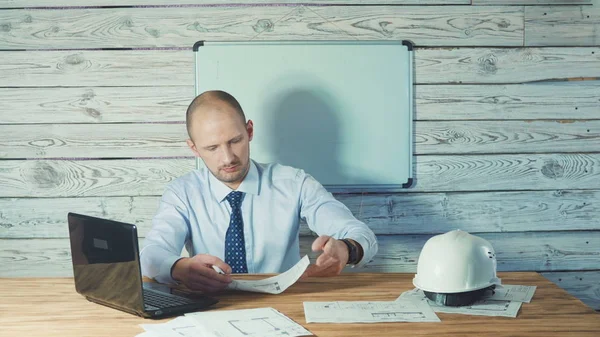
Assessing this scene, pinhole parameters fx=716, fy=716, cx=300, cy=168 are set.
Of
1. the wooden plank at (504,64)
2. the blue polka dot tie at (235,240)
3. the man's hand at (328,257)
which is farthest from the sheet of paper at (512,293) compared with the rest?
the wooden plank at (504,64)

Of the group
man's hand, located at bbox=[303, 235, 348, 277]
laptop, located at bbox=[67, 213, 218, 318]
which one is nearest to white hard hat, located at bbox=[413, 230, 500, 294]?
man's hand, located at bbox=[303, 235, 348, 277]

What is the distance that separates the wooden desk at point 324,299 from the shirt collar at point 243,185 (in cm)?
52

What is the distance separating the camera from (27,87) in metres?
2.87

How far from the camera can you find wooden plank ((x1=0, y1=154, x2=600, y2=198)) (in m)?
2.90

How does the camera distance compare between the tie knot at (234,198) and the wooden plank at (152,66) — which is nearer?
the tie knot at (234,198)

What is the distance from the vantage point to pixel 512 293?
1.83 meters

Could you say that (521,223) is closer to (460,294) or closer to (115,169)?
(460,294)

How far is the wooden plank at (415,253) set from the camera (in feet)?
9.66

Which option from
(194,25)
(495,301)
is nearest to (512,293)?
(495,301)

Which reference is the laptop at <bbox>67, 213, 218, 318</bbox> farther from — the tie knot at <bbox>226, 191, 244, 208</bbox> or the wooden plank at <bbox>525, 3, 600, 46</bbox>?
the wooden plank at <bbox>525, 3, 600, 46</bbox>

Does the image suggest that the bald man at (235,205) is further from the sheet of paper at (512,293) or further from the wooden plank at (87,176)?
the sheet of paper at (512,293)

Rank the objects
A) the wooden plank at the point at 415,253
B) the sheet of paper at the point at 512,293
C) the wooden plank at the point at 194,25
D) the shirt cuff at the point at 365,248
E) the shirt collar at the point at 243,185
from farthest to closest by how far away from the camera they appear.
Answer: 1. the wooden plank at the point at 415,253
2. the wooden plank at the point at 194,25
3. the shirt collar at the point at 243,185
4. the shirt cuff at the point at 365,248
5. the sheet of paper at the point at 512,293

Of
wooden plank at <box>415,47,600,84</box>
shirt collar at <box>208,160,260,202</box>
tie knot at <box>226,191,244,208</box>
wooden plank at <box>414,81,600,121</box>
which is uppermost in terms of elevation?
wooden plank at <box>415,47,600,84</box>

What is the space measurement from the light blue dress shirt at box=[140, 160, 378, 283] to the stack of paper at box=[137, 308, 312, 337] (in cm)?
82
